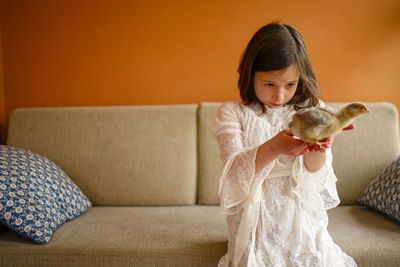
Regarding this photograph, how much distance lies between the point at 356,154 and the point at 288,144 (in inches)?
41.5

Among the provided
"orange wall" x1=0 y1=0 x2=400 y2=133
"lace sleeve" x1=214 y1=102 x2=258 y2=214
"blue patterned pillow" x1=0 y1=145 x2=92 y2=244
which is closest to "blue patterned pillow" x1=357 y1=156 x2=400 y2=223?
"orange wall" x1=0 y1=0 x2=400 y2=133

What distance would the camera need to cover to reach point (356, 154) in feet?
5.98

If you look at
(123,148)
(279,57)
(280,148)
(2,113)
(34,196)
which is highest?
(279,57)

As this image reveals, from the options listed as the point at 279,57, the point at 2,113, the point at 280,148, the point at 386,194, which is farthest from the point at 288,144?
the point at 2,113

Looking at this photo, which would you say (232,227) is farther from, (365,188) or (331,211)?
(365,188)

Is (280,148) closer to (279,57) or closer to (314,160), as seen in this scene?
(314,160)

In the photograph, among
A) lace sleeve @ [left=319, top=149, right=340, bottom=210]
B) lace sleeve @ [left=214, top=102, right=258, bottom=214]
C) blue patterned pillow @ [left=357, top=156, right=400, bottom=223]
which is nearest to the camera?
lace sleeve @ [left=214, top=102, right=258, bottom=214]

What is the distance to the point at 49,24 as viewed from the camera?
2.28 meters

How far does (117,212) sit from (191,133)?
1.95 ft

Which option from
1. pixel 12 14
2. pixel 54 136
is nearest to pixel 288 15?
pixel 54 136

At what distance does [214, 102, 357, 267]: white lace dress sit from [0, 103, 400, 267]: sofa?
0.37 meters

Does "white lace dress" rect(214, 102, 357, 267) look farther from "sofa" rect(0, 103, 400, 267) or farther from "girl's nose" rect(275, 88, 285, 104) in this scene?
"sofa" rect(0, 103, 400, 267)

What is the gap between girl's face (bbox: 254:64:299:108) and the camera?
1.14 metres

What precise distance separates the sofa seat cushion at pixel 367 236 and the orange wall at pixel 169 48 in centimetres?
83
